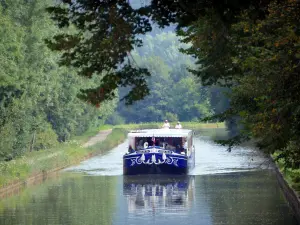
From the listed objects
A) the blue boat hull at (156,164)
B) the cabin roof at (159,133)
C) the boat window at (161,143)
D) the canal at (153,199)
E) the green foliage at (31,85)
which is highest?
the green foliage at (31,85)

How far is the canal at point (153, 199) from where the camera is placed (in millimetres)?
33312

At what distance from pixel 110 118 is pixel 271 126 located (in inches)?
5397

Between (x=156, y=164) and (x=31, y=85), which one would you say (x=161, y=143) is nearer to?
(x=156, y=164)

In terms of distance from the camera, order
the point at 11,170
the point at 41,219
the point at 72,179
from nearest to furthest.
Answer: the point at 41,219
the point at 11,170
the point at 72,179

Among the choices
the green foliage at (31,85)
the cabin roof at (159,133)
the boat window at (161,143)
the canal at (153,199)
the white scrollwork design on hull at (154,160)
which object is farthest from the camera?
the boat window at (161,143)

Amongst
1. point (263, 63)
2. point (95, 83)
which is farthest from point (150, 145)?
point (263, 63)

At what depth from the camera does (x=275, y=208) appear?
3506cm

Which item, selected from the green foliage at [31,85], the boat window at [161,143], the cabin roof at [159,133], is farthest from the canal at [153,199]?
the green foliage at [31,85]

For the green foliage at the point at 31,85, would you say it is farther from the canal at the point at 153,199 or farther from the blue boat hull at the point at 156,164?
the blue boat hull at the point at 156,164

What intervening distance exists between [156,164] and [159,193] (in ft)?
22.4

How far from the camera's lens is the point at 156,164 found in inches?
1977

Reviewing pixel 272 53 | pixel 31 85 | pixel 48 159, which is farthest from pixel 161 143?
pixel 272 53

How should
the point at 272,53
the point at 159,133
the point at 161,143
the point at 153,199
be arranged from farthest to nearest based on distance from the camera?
1. the point at 161,143
2. the point at 159,133
3. the point at 153,199
4. the point at 272,53

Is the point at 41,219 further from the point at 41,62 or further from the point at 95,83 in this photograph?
the point at 95,83
